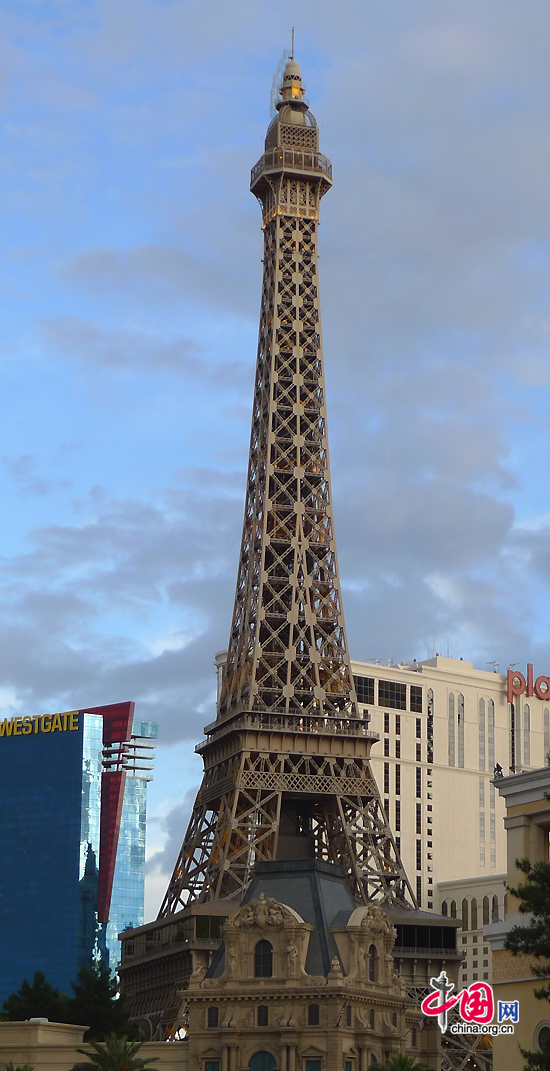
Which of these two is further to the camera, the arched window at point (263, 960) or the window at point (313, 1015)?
the arched window at point (263, 960)

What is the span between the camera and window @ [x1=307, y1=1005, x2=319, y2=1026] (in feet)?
333

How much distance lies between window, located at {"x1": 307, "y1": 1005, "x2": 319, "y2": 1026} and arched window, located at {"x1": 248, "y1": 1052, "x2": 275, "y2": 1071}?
306 cm

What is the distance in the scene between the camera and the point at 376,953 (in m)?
107

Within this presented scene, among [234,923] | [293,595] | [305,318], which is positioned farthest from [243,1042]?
[305,318]

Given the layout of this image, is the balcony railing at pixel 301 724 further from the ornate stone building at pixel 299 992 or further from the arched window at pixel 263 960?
the arched window at pixel 263 960

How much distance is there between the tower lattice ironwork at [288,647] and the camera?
12925 cm

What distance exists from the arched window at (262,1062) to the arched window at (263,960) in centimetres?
452

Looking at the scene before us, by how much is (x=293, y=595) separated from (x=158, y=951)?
29282 millimetres

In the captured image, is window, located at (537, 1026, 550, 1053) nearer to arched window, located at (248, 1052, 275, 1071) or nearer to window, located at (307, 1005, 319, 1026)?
window, located at (307, 1005, 319, 1026)

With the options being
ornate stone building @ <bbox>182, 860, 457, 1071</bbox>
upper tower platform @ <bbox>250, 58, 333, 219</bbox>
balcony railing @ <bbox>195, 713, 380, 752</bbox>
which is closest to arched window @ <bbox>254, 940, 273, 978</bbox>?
ornate stone building @ <bbox>182, 860, 457, 1071</bbox>

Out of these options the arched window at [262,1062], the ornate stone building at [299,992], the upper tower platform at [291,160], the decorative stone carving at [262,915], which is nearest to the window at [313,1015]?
the ornate stone building at [299,992]

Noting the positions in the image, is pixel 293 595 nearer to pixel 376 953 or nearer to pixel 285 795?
pixel 285 795

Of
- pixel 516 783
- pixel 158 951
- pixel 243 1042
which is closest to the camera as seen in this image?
pixel 516 783

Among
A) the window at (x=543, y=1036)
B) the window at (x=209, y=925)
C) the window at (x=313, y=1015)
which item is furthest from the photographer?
the window at (x=209, y=925)
